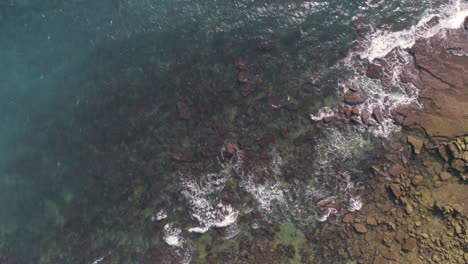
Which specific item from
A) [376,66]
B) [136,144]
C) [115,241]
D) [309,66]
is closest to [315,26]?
[309,66]

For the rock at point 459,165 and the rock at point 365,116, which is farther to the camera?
the rock at point 365,116

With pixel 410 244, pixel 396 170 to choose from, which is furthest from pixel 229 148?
pixel 410 244

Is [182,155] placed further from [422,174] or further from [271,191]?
[422,174]

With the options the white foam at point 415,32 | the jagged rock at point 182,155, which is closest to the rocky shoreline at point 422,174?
the white foam at point 415,32

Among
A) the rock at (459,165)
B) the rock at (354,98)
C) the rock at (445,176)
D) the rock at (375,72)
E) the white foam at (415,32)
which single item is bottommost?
the rock at (445,176)

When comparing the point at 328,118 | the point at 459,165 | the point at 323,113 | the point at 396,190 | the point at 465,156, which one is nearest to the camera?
the point at 465,156

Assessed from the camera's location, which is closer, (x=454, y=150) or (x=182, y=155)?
(x=454, y=150)

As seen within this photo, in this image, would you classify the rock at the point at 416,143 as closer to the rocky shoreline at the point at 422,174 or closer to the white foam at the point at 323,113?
the rocky shoreline at the point at 422,174
